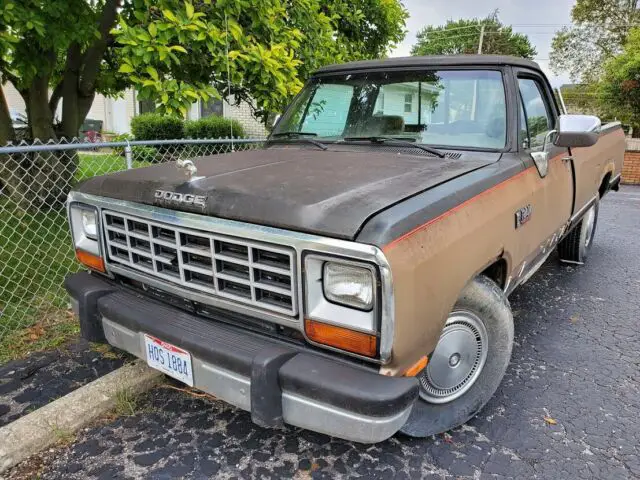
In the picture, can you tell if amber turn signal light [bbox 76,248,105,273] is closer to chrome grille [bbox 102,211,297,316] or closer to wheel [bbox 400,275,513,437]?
chrome grille [bbox 102,211,297,316]

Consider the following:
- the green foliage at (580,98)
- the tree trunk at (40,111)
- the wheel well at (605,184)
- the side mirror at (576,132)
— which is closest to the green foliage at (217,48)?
the tree trunk at (40,111)

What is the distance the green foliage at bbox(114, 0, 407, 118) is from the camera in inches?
157

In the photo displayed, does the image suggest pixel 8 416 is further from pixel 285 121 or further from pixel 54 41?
pixel 54 41

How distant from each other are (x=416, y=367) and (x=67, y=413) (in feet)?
6.40

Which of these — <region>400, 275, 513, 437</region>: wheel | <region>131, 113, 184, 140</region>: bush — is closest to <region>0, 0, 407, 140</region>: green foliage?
<region>400, 275, 513, 437</region>: wheel

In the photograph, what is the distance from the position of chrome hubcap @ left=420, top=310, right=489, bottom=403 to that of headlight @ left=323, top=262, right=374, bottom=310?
667mm

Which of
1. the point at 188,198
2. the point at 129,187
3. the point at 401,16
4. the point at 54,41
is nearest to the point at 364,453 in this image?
the point at 188,198

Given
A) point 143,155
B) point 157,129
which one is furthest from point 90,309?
point 157,129

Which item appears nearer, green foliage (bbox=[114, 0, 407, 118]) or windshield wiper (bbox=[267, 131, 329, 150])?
windshield wiper (bbox=[267, 131, 329, 150])

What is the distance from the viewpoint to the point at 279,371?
1.93m

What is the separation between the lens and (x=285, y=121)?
3.90 meters

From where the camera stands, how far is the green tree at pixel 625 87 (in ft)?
44.7

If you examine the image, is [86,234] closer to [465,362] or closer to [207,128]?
[465,362]

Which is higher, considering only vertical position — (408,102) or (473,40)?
(473,40)
